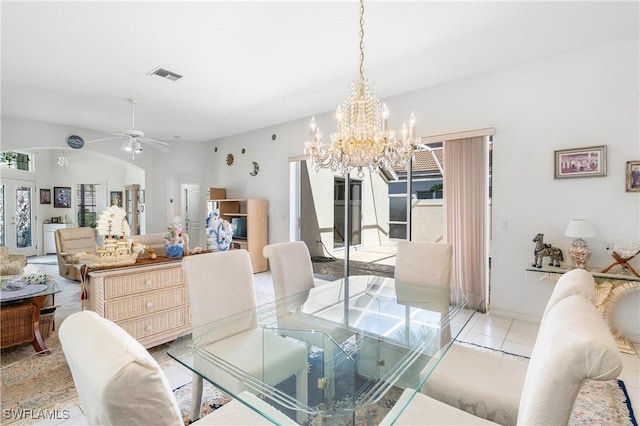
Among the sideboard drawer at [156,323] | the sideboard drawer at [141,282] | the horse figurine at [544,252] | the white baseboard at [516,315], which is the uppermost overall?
the horse figurine at [544,252]

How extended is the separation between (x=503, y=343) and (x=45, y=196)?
10.6 m

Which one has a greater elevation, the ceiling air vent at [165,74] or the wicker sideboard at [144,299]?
the ceiling air vent at [165,74]

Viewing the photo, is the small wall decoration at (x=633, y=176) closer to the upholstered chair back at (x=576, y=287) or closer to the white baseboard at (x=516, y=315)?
the white baseboard at (x=516, y=315)

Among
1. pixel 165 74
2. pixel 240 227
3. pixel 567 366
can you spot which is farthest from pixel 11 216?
pixel 567 366

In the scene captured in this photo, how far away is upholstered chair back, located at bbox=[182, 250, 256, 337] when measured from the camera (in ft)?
6.24

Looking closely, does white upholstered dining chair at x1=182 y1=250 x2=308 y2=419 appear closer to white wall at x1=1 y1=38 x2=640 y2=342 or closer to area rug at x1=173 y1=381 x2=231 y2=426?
area rug at x1=173 y1=381 x2=231 y2=426

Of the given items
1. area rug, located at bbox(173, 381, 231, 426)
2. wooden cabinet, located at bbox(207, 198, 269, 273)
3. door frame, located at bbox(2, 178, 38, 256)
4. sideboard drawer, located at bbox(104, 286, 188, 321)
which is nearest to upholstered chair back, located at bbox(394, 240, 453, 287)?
area rug, located at bbox(173, 381, 231, 426)

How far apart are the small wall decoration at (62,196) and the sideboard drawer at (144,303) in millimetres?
8120

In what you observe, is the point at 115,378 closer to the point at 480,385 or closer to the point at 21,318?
the point at 480,385

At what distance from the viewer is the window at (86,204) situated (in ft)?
28.8

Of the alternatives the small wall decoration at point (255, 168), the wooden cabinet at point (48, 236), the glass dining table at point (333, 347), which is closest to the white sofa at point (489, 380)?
the glass dining table at point (333, 347)

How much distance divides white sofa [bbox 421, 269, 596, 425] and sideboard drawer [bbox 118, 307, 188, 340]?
2.26 m

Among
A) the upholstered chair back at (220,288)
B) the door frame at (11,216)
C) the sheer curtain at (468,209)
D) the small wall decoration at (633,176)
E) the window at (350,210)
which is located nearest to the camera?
the upholstered chair back at (220,288)

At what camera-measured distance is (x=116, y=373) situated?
0.64 metres
